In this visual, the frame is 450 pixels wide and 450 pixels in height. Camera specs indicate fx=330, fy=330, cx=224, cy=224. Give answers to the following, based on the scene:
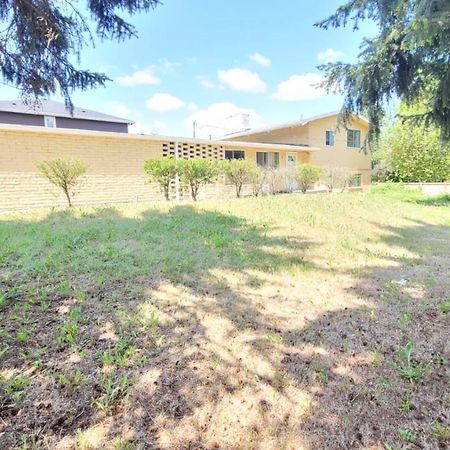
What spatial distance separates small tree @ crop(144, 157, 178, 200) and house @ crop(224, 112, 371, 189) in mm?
8869

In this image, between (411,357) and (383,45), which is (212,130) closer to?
(383,45)

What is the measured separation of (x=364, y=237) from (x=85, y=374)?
5343mm

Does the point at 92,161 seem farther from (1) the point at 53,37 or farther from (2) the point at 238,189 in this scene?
(1) the point at 53,37

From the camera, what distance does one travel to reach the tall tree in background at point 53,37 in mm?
3541

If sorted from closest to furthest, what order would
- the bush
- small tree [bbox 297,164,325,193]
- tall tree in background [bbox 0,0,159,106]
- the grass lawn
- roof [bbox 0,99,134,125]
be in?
the grass lawn → tall tree in background [bbox 0,0,159,106] → small tree [bbox 297,164,325,193] → roof [bbox 0,99,134,125] → the bush

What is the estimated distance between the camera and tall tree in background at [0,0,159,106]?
3.54 metres

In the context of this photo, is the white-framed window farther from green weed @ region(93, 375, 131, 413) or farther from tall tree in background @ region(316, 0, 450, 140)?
green weed @ region(93, 375, 131, 413)

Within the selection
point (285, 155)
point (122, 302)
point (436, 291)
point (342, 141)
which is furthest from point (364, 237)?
point (342, 141)

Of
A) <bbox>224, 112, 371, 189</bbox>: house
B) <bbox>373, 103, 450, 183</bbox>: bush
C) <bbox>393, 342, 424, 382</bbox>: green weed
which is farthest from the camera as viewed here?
<bbox>373, 103, 450, 183</bbox>: bush

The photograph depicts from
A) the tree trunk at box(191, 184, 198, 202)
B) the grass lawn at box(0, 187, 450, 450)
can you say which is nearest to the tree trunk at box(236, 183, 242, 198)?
the tree trunk at box(191, 184, 198, 202)

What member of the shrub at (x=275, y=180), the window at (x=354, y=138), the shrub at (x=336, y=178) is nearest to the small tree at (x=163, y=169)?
the shrub at (x=275, y=180)

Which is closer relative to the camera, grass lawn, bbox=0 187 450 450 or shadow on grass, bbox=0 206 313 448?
grass lawn, bbox=0 187 450 450

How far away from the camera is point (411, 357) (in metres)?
2.40

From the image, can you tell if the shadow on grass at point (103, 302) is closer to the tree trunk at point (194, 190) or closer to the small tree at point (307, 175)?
the tree trunk at point (194, 190)
